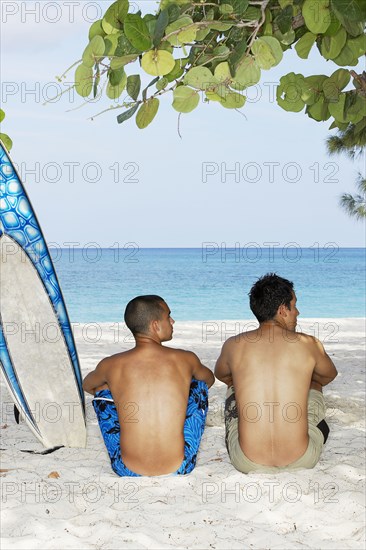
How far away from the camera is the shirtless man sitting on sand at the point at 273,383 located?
364cm

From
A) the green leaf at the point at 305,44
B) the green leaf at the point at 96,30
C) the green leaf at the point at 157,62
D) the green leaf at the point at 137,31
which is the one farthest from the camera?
the green leaf at the point at 305,44

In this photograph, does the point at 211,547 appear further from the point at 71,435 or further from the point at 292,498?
the point at 71,435

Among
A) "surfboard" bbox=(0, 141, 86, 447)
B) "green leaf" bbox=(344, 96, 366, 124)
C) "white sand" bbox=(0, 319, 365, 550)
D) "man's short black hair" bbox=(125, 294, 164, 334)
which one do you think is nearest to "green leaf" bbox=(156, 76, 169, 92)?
"green leaf" bbox=(344, 96, 366, 124)

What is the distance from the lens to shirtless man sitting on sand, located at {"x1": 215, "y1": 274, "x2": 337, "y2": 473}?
12.0 feet

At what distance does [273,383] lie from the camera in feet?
12.0

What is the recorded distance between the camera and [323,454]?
14.0 ft

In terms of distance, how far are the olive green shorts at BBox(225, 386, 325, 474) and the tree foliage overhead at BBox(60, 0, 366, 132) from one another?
1.76 meters

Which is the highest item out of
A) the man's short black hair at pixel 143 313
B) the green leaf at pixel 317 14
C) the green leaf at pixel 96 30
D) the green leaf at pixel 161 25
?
the green leaf at pixel 317 14

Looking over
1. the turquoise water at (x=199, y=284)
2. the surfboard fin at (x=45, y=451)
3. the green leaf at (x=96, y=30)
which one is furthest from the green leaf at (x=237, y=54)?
the turquoise water at (x=199, y=284)

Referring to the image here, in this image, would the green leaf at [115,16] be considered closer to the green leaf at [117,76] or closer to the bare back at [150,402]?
the green leaf at [117,76]

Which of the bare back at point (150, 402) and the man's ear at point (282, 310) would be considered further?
the man's ear at point (282, 310)

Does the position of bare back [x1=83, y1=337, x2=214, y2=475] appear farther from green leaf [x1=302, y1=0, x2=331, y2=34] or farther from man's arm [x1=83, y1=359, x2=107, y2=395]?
green leaf [x1=302, y1=0, x2=331, y2=34]

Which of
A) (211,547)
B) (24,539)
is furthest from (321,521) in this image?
(24,539)

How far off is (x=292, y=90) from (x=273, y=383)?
144 cm
